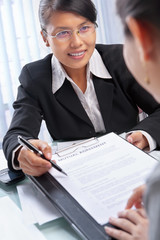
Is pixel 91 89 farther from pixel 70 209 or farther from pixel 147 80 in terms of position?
pixel 147 80

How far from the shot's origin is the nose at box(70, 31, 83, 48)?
1.16 meters

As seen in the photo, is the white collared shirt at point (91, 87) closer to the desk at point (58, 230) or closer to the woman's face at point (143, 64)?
the desk at point (58, 230)

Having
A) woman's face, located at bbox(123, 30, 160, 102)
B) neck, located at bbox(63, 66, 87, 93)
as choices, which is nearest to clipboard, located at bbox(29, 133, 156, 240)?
woman's face, located at bbox(123, 30, 160, 102)

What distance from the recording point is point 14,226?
717 millimetres

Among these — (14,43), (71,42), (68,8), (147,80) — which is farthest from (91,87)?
(14,43)

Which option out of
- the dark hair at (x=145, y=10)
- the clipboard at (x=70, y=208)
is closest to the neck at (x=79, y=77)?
the clipboard at (x=70, y=208)

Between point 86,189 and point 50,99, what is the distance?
64 centimetres

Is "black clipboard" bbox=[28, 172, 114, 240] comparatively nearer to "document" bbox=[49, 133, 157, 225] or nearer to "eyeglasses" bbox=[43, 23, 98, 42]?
"document" bbox=[49, 133, 157, 225]

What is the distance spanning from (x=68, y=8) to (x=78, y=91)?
35 cm

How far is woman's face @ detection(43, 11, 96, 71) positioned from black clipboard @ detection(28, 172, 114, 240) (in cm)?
53

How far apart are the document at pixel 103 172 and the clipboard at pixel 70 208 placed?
10 mm

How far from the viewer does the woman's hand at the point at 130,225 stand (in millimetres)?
569

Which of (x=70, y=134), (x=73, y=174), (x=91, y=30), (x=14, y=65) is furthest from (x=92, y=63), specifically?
(x=14, y=65)

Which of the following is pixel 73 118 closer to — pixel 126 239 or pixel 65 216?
pixel 65 216
